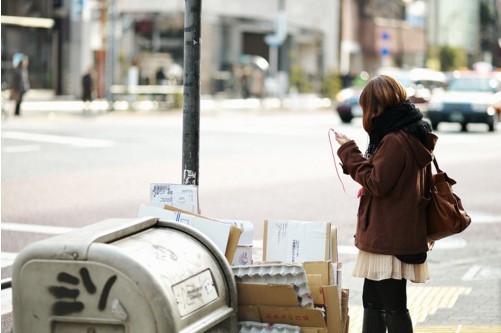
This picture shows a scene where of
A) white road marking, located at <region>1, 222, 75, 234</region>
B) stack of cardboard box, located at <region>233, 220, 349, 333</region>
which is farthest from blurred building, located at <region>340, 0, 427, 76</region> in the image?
stack of cardboard box, located at <region>233, 220, 349, 333</region>

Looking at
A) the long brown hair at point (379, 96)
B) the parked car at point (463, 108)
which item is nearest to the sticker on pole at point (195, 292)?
the long brown hair at point (379, 96)

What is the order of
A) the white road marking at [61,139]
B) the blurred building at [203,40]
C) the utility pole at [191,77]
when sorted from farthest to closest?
the blurred building at [203,40], the white road marking at [61,139], the utility pole at [191,77]

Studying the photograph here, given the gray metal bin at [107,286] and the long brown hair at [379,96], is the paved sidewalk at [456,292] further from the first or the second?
the gray metal bin at [107,286]

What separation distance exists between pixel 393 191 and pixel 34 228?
6.72 m

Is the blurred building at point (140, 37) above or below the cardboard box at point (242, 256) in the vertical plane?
above

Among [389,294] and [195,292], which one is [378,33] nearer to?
[389,294]

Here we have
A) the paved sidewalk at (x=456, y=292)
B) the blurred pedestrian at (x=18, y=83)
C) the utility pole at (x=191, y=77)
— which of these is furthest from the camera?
the blurred pedestrian at (x=18, y=83)

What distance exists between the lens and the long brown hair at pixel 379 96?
5.47 metres

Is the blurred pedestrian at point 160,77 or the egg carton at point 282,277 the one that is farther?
the blurred pedestrian at point 160,77

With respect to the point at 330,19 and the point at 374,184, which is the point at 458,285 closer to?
the point at 374,184

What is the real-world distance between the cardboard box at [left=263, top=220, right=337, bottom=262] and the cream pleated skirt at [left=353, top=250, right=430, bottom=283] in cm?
21

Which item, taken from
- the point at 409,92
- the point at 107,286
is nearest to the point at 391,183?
the point at 107,286

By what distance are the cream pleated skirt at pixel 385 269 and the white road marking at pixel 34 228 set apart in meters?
6.05

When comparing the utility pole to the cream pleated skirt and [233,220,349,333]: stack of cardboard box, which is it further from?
the cream pleated skirt
